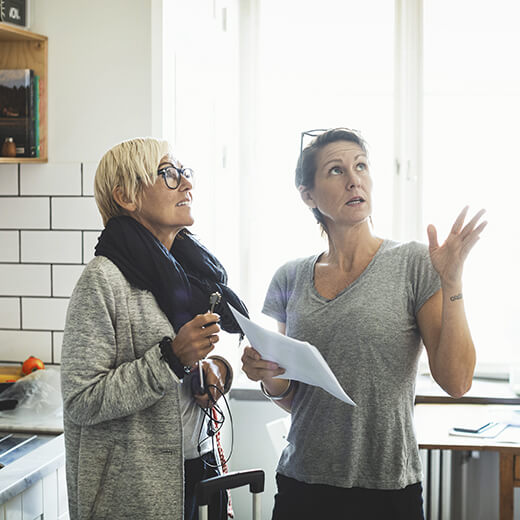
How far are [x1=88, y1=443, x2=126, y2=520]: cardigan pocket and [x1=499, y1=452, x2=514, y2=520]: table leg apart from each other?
4.21 ft

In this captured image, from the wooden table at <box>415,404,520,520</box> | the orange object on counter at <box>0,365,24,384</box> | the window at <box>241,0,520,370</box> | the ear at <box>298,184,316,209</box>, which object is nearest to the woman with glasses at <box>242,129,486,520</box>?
the ear at <box>298,184,316,209</box>

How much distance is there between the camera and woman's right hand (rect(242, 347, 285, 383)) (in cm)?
129


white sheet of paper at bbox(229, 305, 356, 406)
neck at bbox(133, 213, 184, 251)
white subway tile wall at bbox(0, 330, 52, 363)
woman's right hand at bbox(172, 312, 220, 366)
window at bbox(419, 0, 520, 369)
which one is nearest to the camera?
Result: white sheet of paper at bbox(229, 305, 356, 406)

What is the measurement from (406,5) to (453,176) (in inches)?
28.4

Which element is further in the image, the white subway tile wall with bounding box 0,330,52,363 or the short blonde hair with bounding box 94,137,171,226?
the white subway tile wall with bounding box 0,330,52,363

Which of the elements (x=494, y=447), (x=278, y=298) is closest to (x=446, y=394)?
(x=494, y=447)

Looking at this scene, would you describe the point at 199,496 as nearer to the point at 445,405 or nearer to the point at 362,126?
the point at 445,405

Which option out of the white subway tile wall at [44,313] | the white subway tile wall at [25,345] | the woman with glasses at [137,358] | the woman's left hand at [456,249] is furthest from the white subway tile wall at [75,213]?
the woman's left hand at [456,249]

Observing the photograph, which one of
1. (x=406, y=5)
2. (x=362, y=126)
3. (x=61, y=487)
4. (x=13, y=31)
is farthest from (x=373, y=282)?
(x=406, y=5)

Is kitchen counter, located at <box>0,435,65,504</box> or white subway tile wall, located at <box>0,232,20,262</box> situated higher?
white subway tile wall, located at <box>0,232,20,262</box>

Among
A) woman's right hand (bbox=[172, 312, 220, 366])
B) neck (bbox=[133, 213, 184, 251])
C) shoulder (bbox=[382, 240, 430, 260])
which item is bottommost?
woman's right hand (bbox=[172, 312, 220, 366])

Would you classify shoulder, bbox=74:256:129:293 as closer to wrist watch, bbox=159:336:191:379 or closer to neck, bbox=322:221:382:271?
wrist watch, bbox=159:336:191:379

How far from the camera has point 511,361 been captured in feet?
8.68

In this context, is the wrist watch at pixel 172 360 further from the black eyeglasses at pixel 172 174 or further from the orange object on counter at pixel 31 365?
the orange object on counter at pixel 31 365
